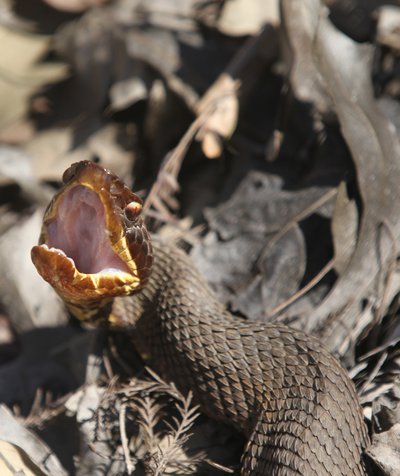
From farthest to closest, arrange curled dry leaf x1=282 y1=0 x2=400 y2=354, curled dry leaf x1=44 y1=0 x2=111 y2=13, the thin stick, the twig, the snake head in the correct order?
curled dry leaf x1=44 y1=0 x2=111 y2=13
the thin stick
curled dry leaf x1=282 y1=0 x2=400 y2=354
the twig
the snake head

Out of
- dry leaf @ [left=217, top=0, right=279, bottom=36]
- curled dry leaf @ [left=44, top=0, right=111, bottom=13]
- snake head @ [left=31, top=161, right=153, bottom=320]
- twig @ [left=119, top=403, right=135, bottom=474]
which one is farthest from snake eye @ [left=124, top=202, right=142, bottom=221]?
curled dry leaf @ [left=44, top=0, right=111, bottom=13]

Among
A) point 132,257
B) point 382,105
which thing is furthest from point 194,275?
point 382,105

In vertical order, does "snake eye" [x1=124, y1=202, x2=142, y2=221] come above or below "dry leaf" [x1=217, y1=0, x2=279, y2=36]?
below

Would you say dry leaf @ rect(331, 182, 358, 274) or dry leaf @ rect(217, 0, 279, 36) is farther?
dry leaf @ rect(217, 0, 279, 36)

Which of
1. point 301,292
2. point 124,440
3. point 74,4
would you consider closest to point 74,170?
point 124,440

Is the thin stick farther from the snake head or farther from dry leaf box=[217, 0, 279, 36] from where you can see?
dry leaf box=[217, 0, 279, 36]

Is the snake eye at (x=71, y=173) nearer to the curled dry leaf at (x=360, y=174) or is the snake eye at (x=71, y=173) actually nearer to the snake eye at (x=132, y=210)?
the snake eye at (x=132, y=210)

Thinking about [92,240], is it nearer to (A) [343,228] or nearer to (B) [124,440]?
(B) [124,440]
